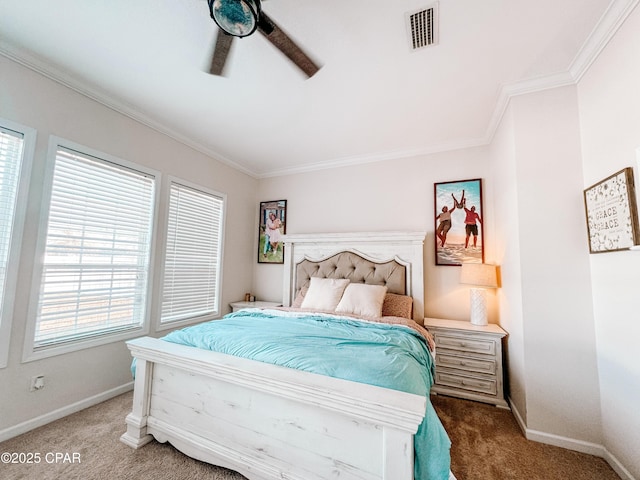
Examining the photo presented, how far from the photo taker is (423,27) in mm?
1666

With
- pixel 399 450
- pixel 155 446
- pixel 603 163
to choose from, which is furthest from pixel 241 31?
pixel 155 446

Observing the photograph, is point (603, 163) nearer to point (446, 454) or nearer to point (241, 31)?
point (446, 454)

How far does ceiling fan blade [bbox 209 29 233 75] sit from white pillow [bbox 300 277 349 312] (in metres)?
2.22

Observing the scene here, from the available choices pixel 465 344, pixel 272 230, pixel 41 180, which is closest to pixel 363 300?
pixel 465 344

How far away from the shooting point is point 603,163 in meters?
1.73

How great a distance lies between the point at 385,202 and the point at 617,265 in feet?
7.23

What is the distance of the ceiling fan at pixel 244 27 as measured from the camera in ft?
3.92

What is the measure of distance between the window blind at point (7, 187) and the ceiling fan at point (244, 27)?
167cm

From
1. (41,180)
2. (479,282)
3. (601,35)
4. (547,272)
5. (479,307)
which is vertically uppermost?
(601,35)

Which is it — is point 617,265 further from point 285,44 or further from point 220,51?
point 220,51

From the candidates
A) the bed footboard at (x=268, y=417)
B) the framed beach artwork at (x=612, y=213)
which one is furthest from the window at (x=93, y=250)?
the framed beach artwork at (x=612, y=213)

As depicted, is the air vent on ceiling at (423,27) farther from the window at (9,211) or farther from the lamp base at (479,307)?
the window at (9,211)

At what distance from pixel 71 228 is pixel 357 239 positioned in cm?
281

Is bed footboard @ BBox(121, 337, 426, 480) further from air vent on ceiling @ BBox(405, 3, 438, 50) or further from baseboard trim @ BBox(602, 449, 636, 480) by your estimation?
air vent on ceiling @ BBox(405, 3, 438, 50)
